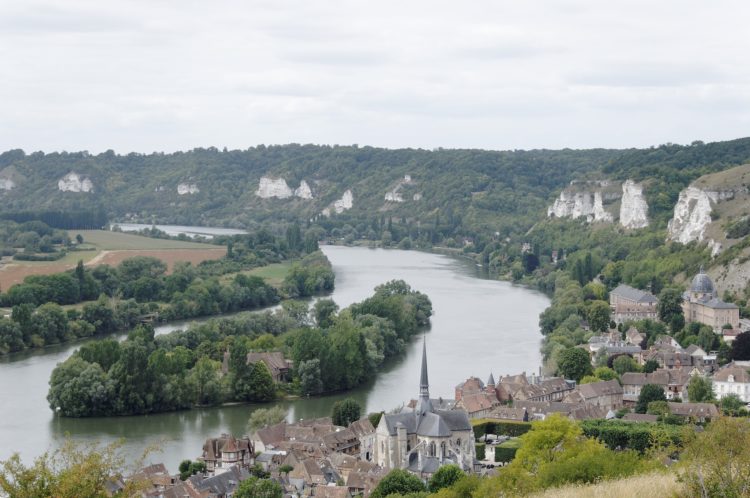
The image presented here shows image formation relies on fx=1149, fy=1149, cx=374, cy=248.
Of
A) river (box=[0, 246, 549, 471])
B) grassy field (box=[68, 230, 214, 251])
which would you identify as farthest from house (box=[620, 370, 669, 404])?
grassy field (box=[68, 230, 214, 251])

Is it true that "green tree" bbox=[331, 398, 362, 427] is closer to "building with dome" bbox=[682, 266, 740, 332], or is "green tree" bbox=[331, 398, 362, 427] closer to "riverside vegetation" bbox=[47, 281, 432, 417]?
"riverside vegetation" bbox=[47, 281, 432, 417]

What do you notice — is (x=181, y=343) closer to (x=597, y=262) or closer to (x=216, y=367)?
(x=216, y=367)

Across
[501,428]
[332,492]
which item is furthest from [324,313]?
[332,492]

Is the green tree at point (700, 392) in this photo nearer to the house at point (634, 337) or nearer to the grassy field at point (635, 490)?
the house at point (634, 337)

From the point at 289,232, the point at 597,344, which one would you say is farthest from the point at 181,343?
the point at 289,232

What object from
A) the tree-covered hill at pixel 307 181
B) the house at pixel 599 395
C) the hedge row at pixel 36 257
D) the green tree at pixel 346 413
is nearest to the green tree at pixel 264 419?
the green tree at pixel 346 413

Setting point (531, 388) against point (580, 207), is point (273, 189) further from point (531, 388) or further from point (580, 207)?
point (531, 388)
